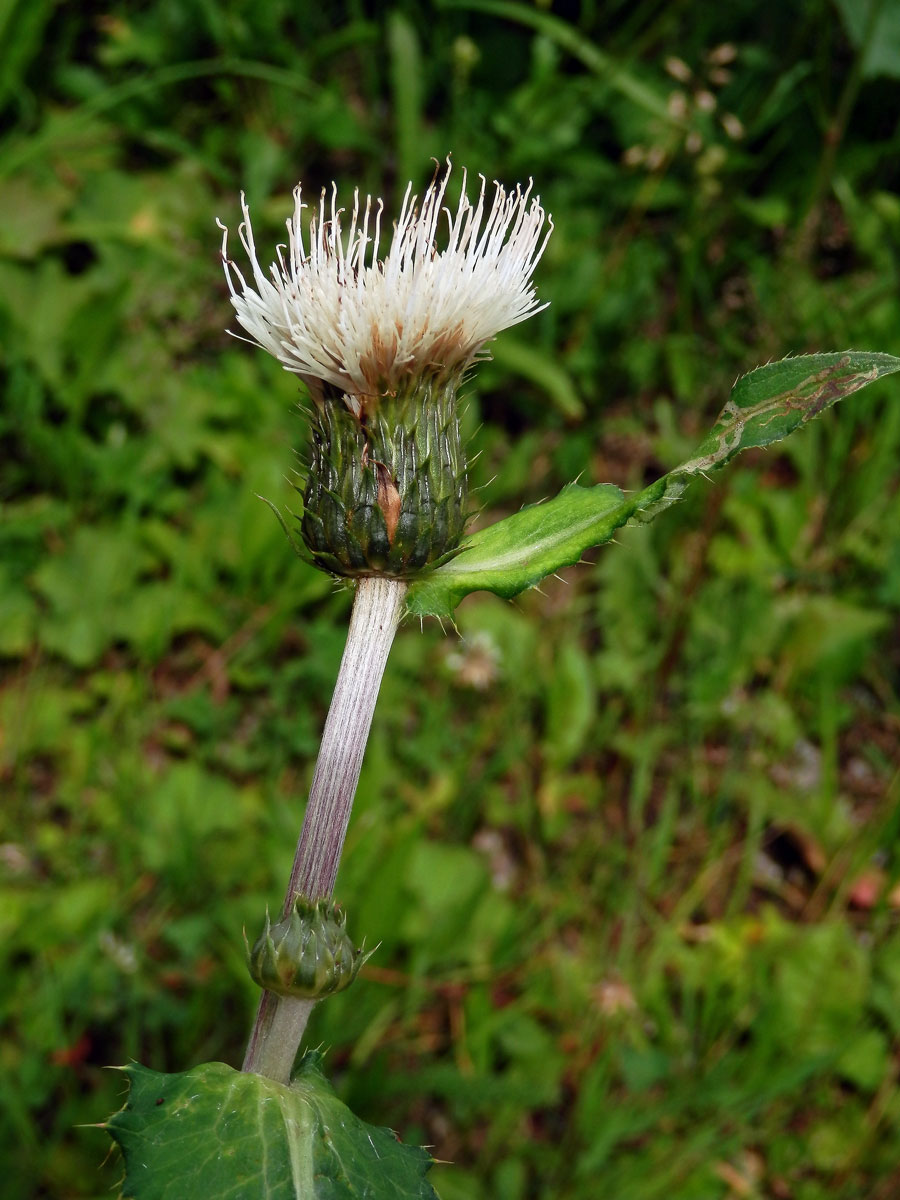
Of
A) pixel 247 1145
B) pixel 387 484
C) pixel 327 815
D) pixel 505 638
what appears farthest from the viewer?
pixel 505 638

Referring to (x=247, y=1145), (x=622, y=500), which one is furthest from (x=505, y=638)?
(x=247, y=1145)

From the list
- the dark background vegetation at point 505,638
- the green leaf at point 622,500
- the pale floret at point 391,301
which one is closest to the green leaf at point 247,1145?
the green leaf at point 622,500

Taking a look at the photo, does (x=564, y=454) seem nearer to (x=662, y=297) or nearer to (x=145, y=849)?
(x=662, y=297)

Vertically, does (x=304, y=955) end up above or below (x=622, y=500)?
below

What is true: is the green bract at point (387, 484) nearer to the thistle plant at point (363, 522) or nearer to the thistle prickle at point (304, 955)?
the thistle plant at point (363, 522)

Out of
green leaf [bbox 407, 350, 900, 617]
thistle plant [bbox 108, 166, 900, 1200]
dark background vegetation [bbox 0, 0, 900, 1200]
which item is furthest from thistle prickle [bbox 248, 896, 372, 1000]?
dark background vegetation [bbox 0, 0, 900, 1200]

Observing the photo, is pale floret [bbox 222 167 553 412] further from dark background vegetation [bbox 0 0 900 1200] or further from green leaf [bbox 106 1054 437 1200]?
dark background vegetation [bbox 0 0 900 1200]

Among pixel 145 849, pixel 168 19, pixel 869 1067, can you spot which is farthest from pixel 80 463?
pixel 869 1067

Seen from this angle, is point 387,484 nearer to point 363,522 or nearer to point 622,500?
point 363,522

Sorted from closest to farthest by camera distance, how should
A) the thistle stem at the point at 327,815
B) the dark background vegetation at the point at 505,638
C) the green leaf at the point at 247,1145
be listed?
the green leaf at the point at 247,1145
the thistle stem at the point at 327,815
the dark background vegetation at the point at 505,638
